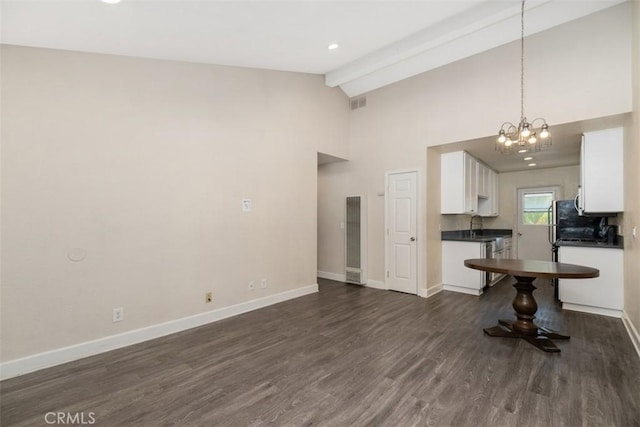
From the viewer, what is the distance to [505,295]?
468cm

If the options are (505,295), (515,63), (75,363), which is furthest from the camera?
(505,295)

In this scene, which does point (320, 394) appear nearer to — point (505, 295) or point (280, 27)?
point (280, 27)

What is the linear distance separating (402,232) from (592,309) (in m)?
2.63

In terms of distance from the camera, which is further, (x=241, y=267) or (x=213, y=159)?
(x=241, y=267)

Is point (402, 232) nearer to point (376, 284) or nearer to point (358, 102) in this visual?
point (376, 284)

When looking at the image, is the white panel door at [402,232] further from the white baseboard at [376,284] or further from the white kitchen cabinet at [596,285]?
the white kitchen cabinet at [596,285]

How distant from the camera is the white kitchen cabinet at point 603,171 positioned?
3.59m

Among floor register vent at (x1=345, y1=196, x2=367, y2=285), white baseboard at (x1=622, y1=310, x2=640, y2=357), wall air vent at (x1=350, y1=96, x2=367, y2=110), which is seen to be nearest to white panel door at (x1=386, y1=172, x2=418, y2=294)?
floor register vent at (x1=345, y1=196, x2=367, y2=285)

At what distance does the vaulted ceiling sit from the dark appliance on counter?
2.79 m

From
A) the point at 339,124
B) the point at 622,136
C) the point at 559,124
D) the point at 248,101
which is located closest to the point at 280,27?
the point at 248,101

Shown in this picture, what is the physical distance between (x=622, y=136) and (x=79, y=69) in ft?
19.8

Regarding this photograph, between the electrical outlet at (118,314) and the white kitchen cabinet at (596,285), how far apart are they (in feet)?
17.8

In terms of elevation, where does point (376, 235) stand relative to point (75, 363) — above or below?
above

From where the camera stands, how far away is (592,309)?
380cm
